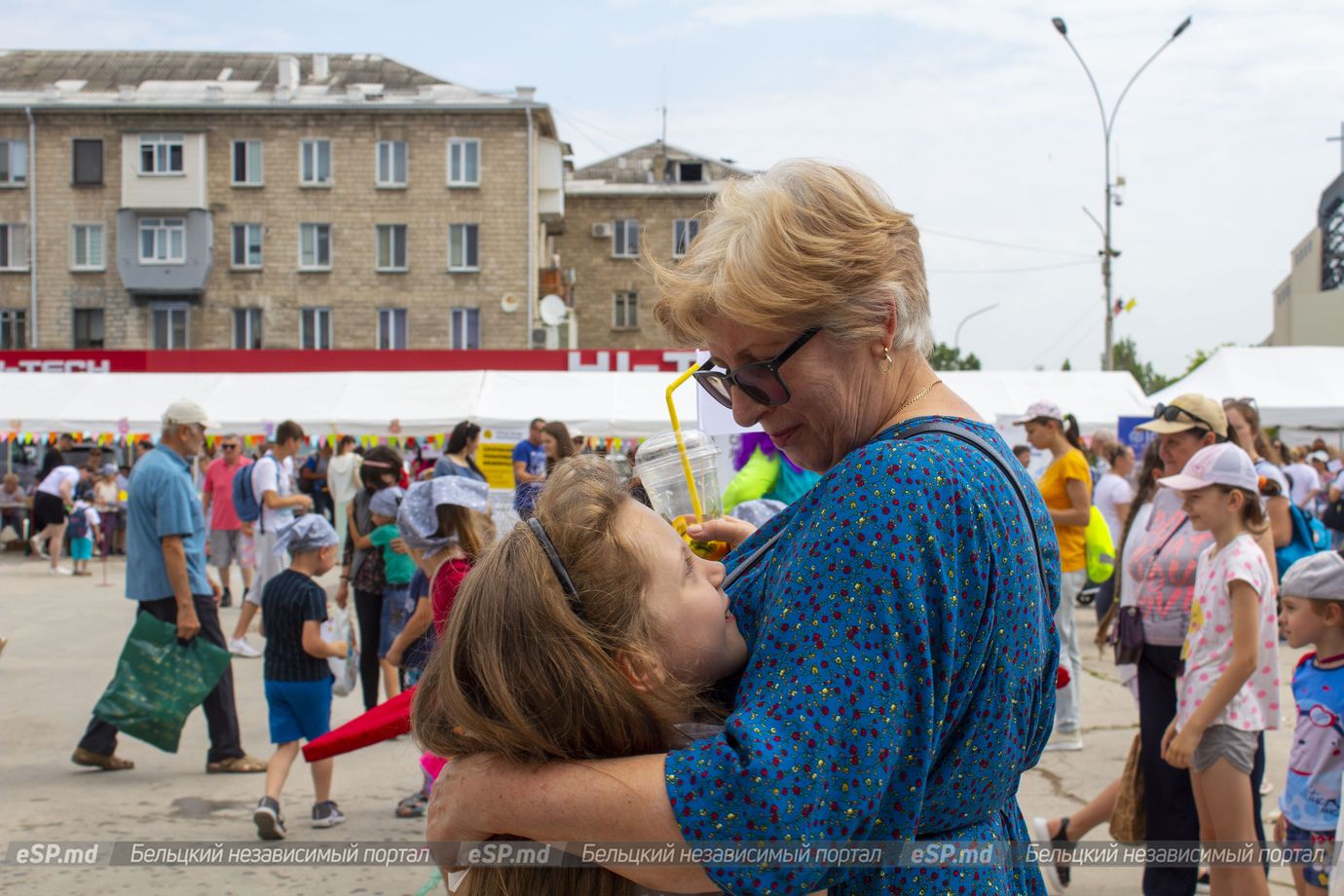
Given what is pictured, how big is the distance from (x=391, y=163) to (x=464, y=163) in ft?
8.12

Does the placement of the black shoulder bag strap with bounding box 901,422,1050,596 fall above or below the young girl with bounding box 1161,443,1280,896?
above

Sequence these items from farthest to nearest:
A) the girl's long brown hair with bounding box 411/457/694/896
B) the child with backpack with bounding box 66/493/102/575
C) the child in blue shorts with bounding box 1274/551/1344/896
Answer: the child with backpack with bounding box 66/493/102/575, the child in blue shorts with bounding box 1274/551/1344/896, the girl's long brown hair with bounding box 411/457/694/896

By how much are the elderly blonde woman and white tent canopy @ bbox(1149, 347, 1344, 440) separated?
18145 mm

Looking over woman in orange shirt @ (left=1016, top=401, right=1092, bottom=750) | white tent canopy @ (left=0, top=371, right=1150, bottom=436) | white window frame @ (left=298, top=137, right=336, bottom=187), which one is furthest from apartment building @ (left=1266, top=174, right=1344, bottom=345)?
woman in orange shirt @ (left=1016, top=401, right=1092, bottom=750)

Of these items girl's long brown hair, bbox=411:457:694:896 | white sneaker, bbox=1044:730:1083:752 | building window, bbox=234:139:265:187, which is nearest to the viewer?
girl's long brown hair, bbox=411:457:694:896

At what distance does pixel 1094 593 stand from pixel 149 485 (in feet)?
27.0

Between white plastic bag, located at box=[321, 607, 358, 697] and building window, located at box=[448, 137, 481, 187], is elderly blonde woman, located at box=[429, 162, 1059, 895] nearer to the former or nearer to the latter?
white plastic bag, located at box=[321, 607, 358, 697]

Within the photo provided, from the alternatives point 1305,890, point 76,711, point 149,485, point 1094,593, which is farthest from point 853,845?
point 1094,593

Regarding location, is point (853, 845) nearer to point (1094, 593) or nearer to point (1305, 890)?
point (1305, 890)

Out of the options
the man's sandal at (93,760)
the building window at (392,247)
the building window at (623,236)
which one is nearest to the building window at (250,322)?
the building window at (392,247)

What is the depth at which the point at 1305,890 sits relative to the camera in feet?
12.9

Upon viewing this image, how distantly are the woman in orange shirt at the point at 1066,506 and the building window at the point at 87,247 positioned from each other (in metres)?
39.7

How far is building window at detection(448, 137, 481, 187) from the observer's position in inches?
1547

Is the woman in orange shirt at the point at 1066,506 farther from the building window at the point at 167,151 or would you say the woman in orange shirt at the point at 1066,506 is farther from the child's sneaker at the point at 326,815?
the building window at the point at 167,151
